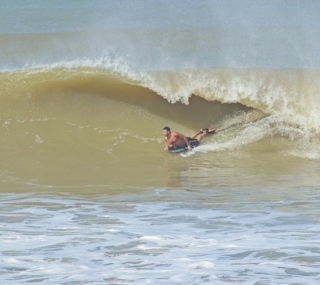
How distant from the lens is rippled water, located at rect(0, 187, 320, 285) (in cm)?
451

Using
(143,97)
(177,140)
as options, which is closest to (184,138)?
(177,140)

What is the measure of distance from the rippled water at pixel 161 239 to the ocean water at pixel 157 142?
2 centimetres


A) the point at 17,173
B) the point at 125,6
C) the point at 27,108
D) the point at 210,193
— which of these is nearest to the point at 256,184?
the point at 210,193

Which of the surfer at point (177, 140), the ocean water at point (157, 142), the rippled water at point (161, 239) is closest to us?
the rippled water at point (161, 239)

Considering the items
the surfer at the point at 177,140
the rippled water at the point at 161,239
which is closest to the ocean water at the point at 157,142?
the rippled water at the point at 161,239

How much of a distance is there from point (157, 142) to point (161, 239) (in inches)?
262

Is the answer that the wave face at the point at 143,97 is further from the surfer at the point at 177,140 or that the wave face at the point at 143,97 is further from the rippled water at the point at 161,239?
the rippled water at the point at 161,239

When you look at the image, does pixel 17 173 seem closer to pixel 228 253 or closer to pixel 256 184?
pixel 256 184

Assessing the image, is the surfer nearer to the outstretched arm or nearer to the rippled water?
the outstretched arm

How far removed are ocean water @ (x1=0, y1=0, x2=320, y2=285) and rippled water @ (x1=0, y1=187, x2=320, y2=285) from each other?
0.06 feet

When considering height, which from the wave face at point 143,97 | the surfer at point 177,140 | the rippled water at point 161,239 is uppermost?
the wave face at point 143,97

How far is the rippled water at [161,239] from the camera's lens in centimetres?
451

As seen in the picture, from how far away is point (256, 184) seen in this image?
844 cm

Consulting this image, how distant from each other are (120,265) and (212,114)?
8.34m
